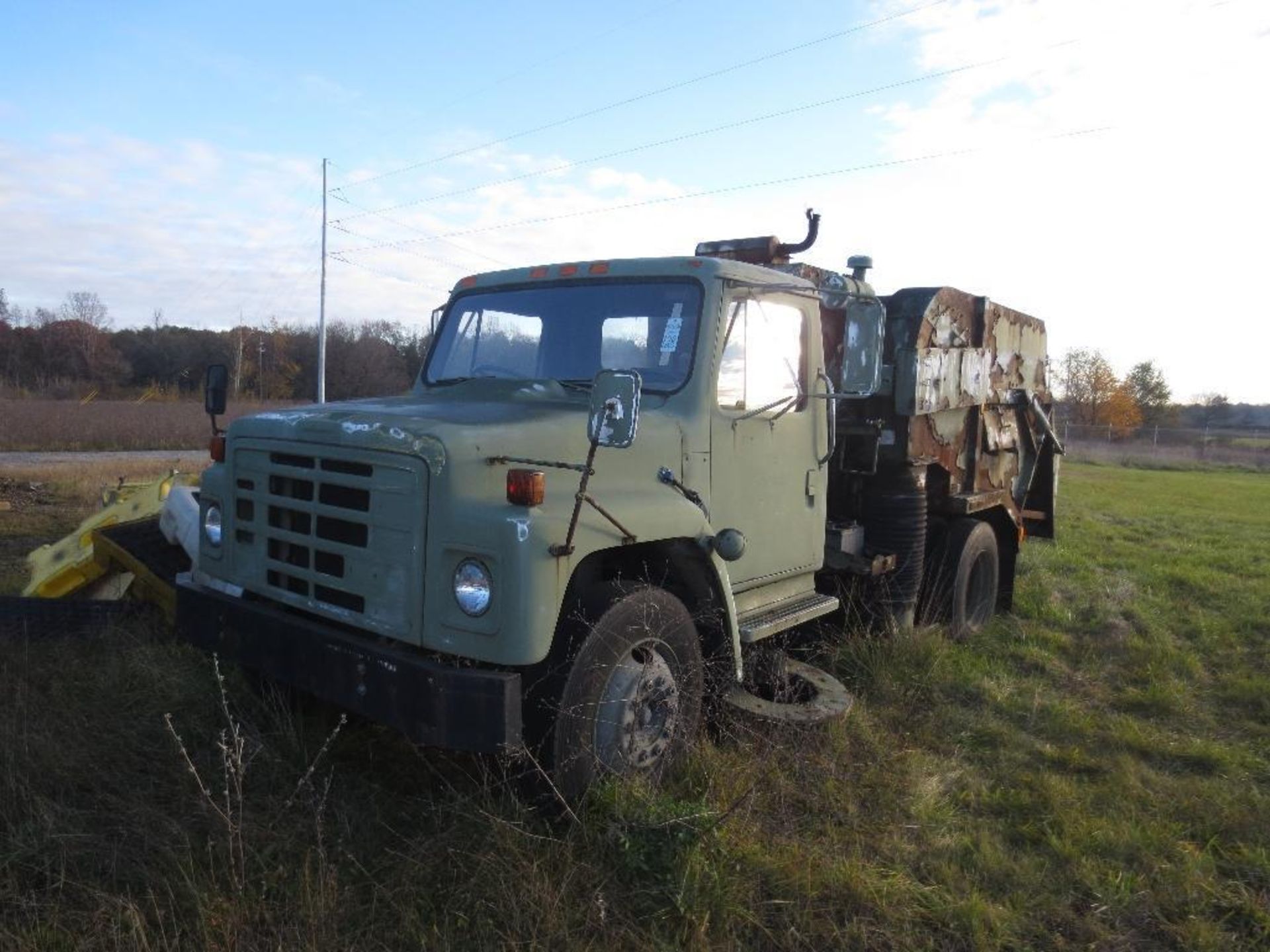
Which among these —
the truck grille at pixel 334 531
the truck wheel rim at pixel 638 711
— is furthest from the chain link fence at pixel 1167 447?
the truck grille at pixel 334 531

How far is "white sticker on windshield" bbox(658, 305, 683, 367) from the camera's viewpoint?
4.22m

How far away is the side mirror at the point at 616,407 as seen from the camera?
3.11 metres

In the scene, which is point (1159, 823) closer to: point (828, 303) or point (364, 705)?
point (828, 303)

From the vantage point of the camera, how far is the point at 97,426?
1060 inches

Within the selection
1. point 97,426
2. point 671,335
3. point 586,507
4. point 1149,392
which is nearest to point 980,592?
point 671,335

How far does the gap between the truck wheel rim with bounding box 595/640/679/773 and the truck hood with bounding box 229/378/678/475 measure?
82 centimetres

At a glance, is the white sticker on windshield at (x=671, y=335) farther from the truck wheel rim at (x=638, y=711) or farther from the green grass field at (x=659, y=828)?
the green grass field at (x=659, y=828)

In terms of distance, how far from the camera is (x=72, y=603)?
5.20m

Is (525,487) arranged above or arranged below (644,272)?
below

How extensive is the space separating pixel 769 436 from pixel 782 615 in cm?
88

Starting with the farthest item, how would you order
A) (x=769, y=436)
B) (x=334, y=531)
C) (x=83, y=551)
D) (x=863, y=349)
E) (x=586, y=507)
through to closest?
(x=83, y=551) < (x=769, y=436) < (x=863, y=349) < (x=334, y=531) < (x=586, y=507)

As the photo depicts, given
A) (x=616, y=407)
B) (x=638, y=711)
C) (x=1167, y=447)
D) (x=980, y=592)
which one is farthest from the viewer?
(x=1167, y=447)

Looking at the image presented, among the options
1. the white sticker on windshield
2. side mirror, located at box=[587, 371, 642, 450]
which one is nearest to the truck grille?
side mirror, located at box=[587, 371, 642, 450]

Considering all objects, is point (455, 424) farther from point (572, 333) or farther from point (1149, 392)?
point (1149, 392)
